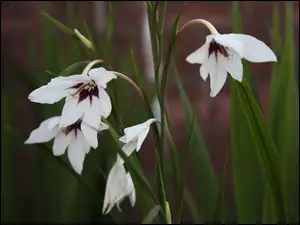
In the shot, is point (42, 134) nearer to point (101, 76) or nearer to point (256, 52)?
point (101, 76)

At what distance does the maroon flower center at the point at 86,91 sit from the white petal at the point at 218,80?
4.0 inches

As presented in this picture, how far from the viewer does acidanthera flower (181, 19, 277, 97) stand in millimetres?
473

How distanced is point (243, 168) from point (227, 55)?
34 centimetres

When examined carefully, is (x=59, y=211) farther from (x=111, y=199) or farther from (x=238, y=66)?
(x=238, y=66)

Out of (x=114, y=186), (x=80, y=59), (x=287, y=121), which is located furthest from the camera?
(x=80, y=59)

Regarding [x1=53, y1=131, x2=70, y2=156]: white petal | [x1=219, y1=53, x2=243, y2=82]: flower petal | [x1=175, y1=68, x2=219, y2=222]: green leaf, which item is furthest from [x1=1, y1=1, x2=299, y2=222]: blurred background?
[x1=219, y1=53, x2=243, y2=82]: flower petal

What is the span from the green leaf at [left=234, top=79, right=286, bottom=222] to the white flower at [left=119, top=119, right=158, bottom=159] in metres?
0.10

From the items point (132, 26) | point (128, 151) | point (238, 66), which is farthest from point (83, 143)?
point (132, 26)

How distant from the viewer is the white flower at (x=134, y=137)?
21.0 inches

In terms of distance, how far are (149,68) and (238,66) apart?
32.2 inches

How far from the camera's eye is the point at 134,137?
0.54m

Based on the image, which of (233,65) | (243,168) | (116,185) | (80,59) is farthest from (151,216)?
(80,59)

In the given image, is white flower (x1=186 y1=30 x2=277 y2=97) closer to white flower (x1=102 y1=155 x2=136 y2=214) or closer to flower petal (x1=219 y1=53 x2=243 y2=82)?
flower petal (x1=219 y1=53 x2=243 y2=82)

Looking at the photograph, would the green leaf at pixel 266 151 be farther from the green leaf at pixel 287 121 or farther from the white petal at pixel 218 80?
the green leaf at pixel 287 121
